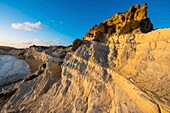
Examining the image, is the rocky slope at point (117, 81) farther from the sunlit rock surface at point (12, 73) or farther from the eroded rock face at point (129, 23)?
the sunlit rock surface at point (12, 73)

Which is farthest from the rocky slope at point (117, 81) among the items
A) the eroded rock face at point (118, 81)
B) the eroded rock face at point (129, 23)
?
the eroded rock face at point (129, 23)

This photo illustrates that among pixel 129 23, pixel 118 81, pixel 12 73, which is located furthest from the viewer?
pixel 12 73

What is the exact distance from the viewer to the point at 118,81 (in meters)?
8.22

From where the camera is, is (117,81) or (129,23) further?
(129,23)

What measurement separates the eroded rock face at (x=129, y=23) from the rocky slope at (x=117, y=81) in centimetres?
1262

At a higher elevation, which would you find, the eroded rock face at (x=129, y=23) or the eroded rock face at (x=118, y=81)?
the eroded rock face at (x=129, y=23)

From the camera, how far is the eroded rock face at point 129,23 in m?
24.7

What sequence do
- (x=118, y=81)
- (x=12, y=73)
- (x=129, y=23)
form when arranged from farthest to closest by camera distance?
(x=12, y=73) → (x=129, y=23) → (x=118, y=81)

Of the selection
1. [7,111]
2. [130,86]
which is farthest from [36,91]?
[130,86]

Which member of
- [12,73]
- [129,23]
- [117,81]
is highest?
[129,23]

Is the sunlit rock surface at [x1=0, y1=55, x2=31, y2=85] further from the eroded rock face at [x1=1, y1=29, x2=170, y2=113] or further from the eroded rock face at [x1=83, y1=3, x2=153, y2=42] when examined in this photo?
the eroded rock face at [x1=1, y1=29, x2=170, y2=113]

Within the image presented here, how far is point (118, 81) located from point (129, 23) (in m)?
20.5

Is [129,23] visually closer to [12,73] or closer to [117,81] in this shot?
[117,81]

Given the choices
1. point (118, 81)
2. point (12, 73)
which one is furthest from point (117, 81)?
point (12, 73)
